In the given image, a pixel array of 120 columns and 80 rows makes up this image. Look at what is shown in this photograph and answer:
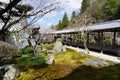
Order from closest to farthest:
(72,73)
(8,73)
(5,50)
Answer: (8,73), (72,73), (5,50)

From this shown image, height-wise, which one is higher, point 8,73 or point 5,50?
point 5,50

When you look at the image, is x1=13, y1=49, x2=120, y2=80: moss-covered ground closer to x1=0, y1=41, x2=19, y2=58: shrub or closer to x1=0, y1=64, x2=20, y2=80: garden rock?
x1=0, y1=64, x2=20, y2=80: garden rock

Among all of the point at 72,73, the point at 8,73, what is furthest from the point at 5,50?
the point at 72,73

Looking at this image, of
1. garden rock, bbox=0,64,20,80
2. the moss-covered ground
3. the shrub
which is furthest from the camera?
the shrub

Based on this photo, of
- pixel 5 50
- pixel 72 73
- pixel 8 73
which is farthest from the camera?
pixel 5 50

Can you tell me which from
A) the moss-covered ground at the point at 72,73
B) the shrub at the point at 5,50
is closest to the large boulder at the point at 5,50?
the shrub at the point at 5,50

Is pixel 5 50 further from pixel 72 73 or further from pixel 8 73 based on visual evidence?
pixel 72 73

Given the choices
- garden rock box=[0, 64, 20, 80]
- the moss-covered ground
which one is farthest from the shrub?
garden rock box=[0, 64, 20, 80]

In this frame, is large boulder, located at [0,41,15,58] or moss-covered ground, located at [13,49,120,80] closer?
moss-covered ground, located at [13,49,120,80]

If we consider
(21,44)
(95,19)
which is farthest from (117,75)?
(95,19)

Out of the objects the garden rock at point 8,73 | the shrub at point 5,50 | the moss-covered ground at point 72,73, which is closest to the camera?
the moss-covered ground at point 72,73

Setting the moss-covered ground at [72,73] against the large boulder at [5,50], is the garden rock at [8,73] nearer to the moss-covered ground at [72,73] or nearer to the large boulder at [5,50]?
the moss-covered ground at [72,73]

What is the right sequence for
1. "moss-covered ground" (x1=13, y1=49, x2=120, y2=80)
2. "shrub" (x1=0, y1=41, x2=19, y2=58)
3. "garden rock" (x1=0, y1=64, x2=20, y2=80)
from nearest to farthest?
"moss-covered ground" (x1=13, y1=49, x2=120, y2=80)
"garden rock" (x1=0, y1=64, x2=20, y2=80)
"shrub" (x1=0, y1=41, x2=19, y2=58)

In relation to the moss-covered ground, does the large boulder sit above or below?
above
